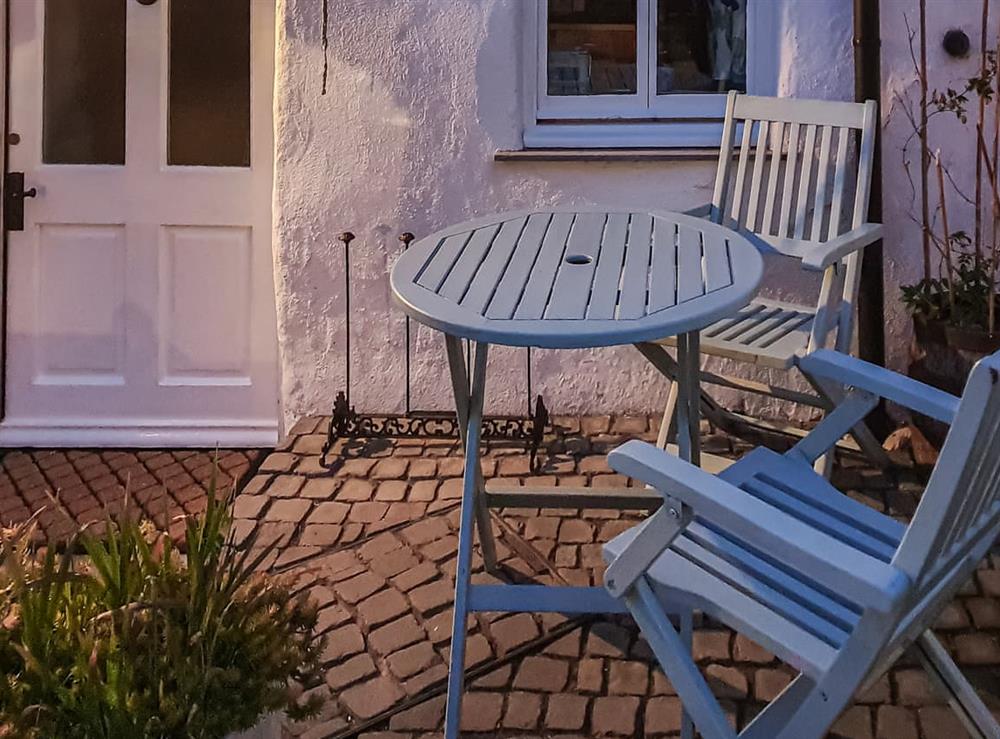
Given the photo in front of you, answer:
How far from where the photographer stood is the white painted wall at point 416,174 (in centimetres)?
397

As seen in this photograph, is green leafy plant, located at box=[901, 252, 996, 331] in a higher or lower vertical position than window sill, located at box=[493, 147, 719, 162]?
lower

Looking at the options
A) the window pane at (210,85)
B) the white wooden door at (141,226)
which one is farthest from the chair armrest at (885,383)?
the window pane at (210,85)

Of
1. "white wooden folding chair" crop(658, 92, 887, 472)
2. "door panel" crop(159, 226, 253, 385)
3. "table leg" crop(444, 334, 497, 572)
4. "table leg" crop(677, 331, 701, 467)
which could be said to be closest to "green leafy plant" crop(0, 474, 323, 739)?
"table leg" crop(444, 334, 497, 572)

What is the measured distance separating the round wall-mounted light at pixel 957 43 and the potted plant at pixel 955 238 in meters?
0.06

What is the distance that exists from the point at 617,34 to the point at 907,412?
5.86ft

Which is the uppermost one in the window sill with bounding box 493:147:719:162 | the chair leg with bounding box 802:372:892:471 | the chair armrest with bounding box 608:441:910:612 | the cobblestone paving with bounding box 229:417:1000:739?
the window sill with bounding box 493:147:719:162

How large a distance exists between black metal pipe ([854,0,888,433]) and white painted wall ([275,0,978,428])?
0.11 m

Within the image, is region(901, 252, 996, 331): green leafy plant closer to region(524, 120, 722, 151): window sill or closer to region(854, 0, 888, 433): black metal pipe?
region(854, 0, 888, 433): black metal pipe

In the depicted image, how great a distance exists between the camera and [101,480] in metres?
3.86

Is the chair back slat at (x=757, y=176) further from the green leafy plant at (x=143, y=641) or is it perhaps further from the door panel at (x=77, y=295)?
the door panel at (x=77, y=295)

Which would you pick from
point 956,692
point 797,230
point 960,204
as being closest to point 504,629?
point 956,692

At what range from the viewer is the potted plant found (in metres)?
3.52

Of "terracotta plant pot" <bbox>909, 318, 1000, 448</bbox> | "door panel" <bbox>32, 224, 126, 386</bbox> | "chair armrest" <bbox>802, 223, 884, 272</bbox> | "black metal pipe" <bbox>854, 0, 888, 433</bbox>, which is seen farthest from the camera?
"door panel" <bbox>32, 224, 126, 386</bbox>

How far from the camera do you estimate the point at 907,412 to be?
3.87m
